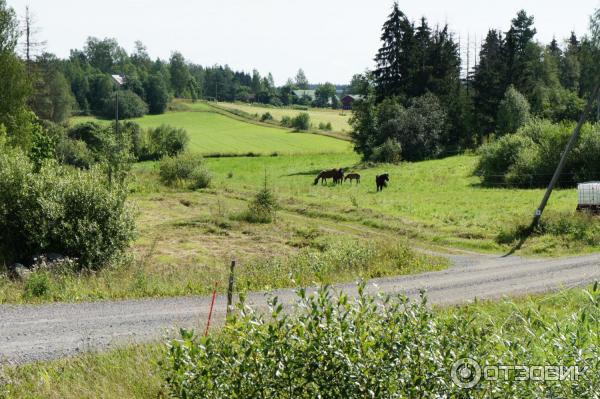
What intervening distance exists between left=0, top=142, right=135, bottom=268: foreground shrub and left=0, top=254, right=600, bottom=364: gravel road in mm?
4951

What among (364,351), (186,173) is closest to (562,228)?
(364,351)

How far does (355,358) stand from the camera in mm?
5312

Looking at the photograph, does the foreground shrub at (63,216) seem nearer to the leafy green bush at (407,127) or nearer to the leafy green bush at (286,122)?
the leafy green bush at (407,127)

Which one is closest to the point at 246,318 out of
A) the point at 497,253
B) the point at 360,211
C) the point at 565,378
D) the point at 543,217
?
the point at 565,378

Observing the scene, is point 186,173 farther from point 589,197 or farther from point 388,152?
point 589,197

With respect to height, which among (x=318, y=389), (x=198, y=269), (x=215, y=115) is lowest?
(x=198, y=269)

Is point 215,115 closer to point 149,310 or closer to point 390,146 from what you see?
point 390,146

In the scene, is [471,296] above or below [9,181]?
below

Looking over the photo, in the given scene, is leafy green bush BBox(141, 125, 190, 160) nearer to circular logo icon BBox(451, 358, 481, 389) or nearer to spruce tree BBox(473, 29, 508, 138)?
spruce tree BBox(473, 29, 508, 138)

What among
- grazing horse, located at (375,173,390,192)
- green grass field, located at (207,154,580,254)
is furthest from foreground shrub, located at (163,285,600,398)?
grazing horse, located at (375,173,390,192)

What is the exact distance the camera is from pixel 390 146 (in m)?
61.6

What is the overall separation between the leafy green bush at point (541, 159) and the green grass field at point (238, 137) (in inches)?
1392

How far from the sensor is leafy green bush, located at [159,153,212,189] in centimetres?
5088

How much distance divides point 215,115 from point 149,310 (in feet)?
347
